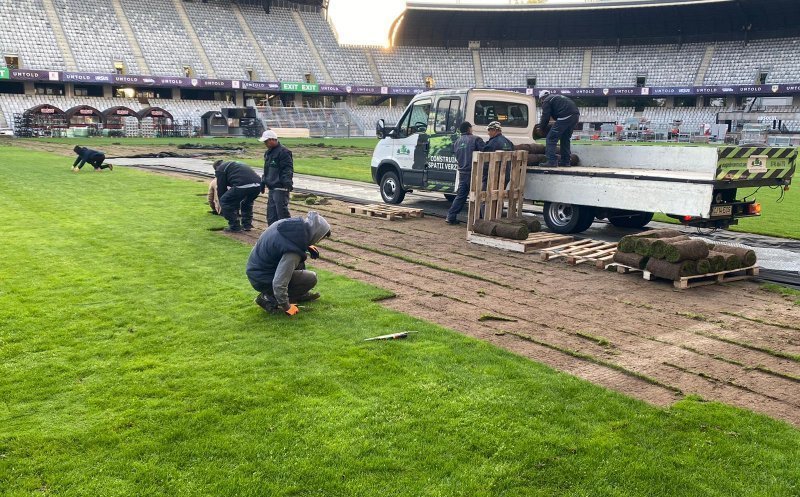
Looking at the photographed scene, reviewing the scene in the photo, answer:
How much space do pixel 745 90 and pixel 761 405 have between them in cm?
5800

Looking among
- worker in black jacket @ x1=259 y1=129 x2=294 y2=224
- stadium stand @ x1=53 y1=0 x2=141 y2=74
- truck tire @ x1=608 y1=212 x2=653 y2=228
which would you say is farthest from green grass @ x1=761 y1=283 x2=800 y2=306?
stadium stand @ x1=53 y1=0 x2=141 y2=74

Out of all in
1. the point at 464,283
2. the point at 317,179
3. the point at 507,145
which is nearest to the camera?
the point at 464,283

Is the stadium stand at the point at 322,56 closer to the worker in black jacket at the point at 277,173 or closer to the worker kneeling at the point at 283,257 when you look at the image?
the worker in black jacket at the point at 277,173

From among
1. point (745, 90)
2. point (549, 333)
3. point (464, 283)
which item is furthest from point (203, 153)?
point (745, 90)

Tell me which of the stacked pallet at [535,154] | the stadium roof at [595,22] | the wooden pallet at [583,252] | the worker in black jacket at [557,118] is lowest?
the wooden pallet at [583,252]

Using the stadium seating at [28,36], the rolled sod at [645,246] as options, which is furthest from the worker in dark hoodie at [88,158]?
the stadium seating at [28,36]

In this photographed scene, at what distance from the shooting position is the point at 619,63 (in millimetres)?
61406

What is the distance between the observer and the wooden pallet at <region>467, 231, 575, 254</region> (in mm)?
10344

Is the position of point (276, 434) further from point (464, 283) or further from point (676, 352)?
point (464, 283)

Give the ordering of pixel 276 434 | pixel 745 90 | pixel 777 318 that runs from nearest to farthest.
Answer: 1. pixel 276 434
2. pixel 777 318
3. pixel 745 90

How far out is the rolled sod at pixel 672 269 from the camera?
8141mm

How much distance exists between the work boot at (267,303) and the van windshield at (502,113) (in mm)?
7884

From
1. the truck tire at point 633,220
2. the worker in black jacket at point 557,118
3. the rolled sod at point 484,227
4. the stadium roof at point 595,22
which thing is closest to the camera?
the rolled sod at point 484,227

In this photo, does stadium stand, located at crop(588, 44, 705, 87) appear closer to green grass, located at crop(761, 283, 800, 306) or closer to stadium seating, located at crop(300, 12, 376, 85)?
stadium seating, located at crop(300, 12, 376, 85)
